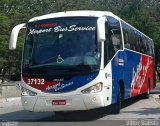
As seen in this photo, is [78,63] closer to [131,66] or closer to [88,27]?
[88,27]

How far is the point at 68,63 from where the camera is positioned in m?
14.0

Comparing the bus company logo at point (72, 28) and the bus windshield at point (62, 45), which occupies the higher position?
the bus company logo at point (72, 28)

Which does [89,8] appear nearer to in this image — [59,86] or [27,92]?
[27,92]

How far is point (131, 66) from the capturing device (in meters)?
19.3

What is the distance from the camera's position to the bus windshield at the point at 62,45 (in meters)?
14.0

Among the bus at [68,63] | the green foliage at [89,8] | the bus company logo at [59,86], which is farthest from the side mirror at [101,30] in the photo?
the green foliage at [89,8]

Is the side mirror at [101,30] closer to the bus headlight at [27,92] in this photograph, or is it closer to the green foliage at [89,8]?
the bus headlight at [27,92]

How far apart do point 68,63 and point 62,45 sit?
646 mm

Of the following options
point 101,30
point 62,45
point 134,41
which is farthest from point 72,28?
point 134,41

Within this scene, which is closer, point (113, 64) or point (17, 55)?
point (113, 64)

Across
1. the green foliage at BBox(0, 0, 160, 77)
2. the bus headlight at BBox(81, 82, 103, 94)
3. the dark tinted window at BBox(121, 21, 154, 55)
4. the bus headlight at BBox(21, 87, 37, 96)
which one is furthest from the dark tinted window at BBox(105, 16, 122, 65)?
the green foliage at BBox(0, 0, 160, 77)

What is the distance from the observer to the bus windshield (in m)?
14.0

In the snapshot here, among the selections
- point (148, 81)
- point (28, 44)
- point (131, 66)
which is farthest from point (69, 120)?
point (148, 81)

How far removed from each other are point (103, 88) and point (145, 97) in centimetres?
1158
